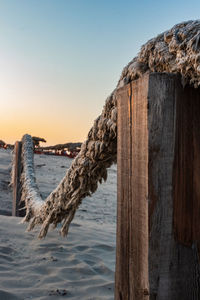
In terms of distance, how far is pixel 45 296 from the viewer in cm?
200

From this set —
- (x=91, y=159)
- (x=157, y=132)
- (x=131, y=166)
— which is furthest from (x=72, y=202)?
(x=157, y=132)

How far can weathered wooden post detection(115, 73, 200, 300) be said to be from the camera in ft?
3.51

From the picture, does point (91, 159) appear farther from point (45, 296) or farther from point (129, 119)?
point (45, 296)

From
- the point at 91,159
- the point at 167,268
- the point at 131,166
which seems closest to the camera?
the point at 167,268

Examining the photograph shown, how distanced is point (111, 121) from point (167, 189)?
2.11ft

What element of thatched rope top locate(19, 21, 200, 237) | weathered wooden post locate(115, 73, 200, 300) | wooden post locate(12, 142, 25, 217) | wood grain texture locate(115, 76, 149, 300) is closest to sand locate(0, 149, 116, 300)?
thatched rope top locate(19, 21, 200, 237)

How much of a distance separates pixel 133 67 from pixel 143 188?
60 cm

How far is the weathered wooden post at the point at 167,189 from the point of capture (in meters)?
1.07

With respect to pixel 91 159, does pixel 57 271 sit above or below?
below

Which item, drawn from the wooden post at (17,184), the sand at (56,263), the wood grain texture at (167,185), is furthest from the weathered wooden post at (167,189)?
the wooden post at (17,184)

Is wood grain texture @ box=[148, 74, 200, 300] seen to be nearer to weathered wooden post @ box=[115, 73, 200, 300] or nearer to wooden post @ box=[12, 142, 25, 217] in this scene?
weathered wooden post @ box=[115, 73, 200, 300]

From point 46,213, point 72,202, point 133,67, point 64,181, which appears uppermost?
point 133,67

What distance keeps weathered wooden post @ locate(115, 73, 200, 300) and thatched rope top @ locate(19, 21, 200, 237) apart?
0.31 ft

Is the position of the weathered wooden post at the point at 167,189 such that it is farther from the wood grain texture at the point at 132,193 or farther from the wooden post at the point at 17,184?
the wooden post at the point at 17,184
